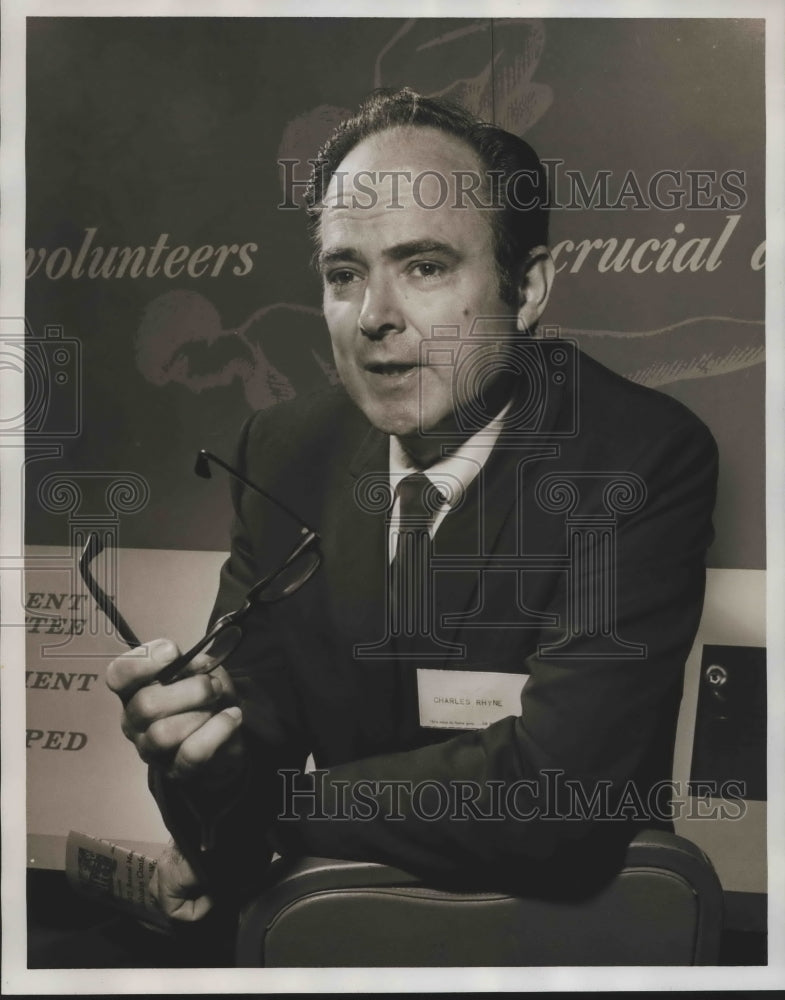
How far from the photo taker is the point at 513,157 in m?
1.42

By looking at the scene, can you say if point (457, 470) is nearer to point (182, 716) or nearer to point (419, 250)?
point (419, 250)

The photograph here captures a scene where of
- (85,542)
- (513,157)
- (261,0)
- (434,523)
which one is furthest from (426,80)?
(85,542)

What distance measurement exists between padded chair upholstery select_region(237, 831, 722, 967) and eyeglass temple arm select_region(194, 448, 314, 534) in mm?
507

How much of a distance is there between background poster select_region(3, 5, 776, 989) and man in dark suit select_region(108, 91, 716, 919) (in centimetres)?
6

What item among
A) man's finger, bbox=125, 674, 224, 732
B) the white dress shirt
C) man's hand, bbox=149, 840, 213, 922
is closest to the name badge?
the white dress shirt

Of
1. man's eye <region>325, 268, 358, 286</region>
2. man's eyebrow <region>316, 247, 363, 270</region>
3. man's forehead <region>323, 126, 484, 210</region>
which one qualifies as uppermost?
man's forehead <region>323, 126, 484, 210</region>

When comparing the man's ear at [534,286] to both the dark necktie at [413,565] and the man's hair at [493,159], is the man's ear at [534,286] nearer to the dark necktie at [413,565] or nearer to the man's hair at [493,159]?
the man's hair at [493,159]

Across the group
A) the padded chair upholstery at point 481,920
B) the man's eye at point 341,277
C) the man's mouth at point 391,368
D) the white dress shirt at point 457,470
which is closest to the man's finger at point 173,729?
the padded chair upholstery at point 481,920

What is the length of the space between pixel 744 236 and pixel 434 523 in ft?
2.14

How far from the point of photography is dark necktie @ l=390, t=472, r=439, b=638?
1.41m

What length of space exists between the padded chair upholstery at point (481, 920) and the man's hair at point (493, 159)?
0.87 m

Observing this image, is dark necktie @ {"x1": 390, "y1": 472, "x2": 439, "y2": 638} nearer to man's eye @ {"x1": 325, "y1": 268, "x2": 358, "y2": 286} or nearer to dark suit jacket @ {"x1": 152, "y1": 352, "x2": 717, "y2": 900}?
dark suit jacket @ {"x1": 152, "y1": 352, "x2": 717, "y2": 900}

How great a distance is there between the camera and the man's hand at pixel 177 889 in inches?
56.1

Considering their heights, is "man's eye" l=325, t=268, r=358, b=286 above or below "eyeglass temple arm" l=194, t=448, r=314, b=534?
above
